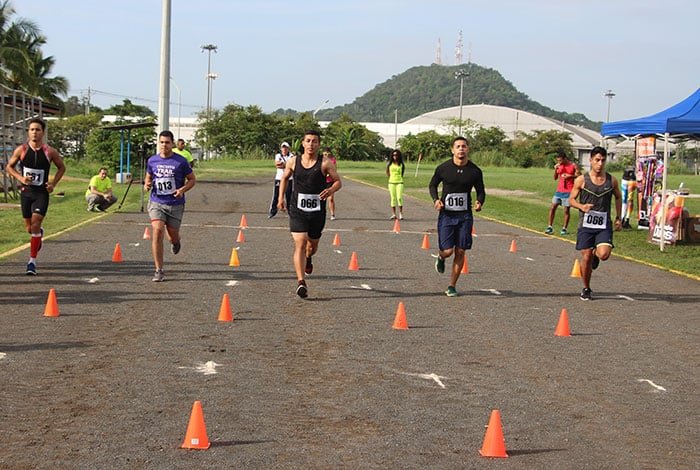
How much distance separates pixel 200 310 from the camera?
1104 cm

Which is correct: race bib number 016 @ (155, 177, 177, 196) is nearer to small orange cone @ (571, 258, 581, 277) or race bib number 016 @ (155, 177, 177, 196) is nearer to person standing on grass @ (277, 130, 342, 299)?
person standing on grass @ (277, 130, 342, 299)

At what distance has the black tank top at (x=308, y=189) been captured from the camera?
1215cm

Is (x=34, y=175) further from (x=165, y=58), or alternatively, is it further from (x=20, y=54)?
(x=20, y=54)

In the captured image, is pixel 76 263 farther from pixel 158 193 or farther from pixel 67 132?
pixel 67 132

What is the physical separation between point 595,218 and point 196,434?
25.7 feet

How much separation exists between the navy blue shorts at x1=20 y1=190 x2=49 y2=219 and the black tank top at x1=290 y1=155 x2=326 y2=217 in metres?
3.50

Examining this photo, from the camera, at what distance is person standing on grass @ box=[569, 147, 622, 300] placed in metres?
12.7

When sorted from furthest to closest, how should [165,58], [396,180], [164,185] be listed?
1. [165,58]
2. [396,180]
3. [164,185]

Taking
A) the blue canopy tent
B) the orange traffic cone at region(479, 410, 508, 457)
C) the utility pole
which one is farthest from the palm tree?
the orange traffic cone at region(479, 410, 508, 457)

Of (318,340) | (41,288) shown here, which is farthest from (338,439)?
(41,288)

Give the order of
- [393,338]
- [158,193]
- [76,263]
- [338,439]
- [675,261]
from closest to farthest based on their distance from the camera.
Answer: [338,439] < [393,338] < [158,193] < [76,263] < [675,261]

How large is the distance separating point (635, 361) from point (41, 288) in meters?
6.83

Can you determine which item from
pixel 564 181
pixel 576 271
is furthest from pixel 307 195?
pixel 564 181

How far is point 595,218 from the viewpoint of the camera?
1273 centimetres
